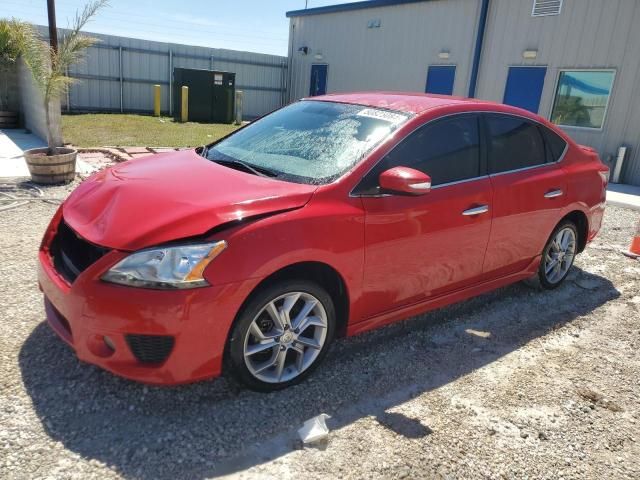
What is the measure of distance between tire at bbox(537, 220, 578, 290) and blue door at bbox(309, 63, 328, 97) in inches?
633

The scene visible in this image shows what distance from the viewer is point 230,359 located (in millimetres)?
2670

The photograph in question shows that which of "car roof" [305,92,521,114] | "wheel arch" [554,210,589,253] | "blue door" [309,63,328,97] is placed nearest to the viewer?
"car roof" [305,92,521,114]

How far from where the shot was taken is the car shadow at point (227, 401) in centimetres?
239

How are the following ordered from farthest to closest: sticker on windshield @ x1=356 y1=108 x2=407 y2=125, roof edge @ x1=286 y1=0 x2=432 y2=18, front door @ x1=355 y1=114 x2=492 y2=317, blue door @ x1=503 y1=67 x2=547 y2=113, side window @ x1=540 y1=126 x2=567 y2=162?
roof edge @ x1=286 y1=0 x2=432 y2=18 < blue door @ x1=503 y1=67 x2=547 y2=113 < side window @ x1=540 y1=126 x2=567 y2=162 < sticker on windshield @ x1=356 y1=108 x2=407 y2=125 < front door @ x1=355 y1=114 x2=492 y2=317

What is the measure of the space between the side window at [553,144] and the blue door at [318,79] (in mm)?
16044

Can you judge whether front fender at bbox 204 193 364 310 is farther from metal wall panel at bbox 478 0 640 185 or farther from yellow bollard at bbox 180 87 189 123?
yellow bollard at bbox 180 87 189 123

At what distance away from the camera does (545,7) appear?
12.1 m

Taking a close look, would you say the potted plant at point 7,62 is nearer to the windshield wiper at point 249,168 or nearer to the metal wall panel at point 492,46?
the metal wall panel at point 492,46

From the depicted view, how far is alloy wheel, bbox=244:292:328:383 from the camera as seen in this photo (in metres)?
2.74

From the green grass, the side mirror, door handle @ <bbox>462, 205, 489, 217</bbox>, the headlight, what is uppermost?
the side mirror

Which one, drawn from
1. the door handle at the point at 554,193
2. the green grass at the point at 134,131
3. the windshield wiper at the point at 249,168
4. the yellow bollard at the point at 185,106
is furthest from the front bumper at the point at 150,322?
the yellow bollard at the point at 185,106

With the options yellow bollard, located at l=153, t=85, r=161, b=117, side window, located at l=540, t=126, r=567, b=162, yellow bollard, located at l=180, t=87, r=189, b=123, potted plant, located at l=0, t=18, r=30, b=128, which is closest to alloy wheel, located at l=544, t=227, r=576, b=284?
side window, located at l=540, t=126, r=567, b=162

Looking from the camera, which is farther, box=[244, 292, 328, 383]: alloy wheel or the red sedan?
box=[244, 292, 328, 383]: alloy wheel

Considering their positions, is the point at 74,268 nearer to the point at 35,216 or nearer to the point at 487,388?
the point at 487,388
